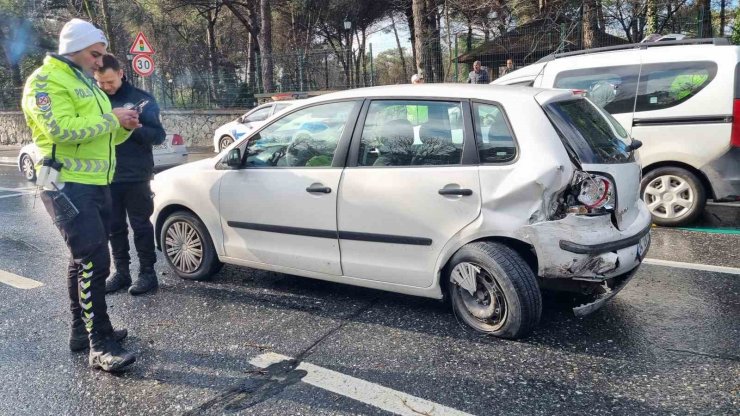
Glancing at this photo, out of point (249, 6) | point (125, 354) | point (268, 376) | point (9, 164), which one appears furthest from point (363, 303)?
point (249, 6)

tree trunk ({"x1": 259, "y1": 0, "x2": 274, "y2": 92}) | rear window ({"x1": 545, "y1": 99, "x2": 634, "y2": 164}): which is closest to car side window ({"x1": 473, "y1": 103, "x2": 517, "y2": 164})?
rear window ({"x1": 545, "y1": 99, "x2": 634, "y2": 164})

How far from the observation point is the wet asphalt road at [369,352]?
117 inches

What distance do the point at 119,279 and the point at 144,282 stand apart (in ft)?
0.84

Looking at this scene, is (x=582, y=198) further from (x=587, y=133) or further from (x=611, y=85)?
(x=611, y=85)

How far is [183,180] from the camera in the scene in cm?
486

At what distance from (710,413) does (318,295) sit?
8.97 feet

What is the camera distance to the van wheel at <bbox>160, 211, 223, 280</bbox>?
4.86 meters

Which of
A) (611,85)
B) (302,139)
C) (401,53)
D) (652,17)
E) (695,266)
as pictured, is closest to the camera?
(302,139)

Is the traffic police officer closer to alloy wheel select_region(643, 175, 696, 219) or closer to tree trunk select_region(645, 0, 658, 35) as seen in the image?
alloy wheel select_region(643, 175, 696, 219)

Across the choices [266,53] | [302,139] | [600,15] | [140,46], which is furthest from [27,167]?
[600,15]

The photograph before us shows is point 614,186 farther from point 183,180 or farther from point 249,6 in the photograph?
point 249,6

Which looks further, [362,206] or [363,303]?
[363,303]

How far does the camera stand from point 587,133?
3.69 meters

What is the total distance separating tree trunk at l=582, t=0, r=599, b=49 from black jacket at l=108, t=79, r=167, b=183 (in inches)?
508
